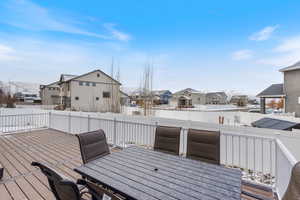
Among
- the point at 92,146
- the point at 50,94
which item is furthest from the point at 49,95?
the point at 92,146

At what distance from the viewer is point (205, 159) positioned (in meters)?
2.27

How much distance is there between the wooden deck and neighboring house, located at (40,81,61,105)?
26.2 metres

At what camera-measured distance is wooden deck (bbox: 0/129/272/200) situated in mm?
2480

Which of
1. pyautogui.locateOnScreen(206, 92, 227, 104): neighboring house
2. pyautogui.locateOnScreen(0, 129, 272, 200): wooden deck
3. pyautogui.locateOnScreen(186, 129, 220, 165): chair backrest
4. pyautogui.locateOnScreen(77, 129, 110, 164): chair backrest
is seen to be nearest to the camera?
pyautogui.locateOnScreen(77, 129, 110, 164): chair backrest

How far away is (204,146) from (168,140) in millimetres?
627

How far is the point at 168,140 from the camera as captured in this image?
2.68m

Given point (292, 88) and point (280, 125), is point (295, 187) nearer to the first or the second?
point (280, 125)

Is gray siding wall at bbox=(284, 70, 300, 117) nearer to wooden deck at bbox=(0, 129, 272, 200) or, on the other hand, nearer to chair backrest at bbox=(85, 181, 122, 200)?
wooden deck at bbox=(0, 129, 272, 200)

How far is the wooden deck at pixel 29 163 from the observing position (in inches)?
97.7

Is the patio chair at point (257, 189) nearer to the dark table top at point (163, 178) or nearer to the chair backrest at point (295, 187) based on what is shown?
the dark table top at point (163, 178)

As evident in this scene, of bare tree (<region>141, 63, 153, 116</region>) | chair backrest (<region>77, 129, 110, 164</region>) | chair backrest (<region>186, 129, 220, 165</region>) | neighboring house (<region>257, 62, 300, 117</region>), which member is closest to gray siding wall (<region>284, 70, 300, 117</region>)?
neighboring house (<region>257, 62, 300, 117</region>)

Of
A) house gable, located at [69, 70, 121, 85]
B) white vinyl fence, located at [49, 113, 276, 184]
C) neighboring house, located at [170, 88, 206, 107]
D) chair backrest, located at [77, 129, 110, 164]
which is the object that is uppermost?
house gable, located at [69, 70, 121, 85]

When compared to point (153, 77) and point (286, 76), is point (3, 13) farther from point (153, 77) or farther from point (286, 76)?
point (286, 76)

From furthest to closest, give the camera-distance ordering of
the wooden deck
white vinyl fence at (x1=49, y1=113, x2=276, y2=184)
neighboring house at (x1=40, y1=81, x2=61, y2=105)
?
neighboring house at (x1=40, y1=81, x2=61, y2=105) < white vinyl fence at (x1=49, y1=113, x2=276, y2=184) < the wooden deck
